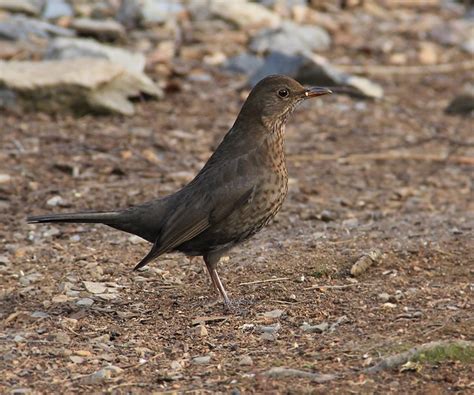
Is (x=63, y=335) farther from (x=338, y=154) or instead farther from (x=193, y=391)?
(x=338, y=154)

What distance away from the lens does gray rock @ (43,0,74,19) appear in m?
13.3

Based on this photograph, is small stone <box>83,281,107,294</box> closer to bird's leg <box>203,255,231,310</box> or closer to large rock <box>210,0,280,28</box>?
bird's leg <box>203,255,231,310</box>

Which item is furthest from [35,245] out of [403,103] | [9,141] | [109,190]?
[403,103]

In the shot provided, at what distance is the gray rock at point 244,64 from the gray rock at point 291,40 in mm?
247

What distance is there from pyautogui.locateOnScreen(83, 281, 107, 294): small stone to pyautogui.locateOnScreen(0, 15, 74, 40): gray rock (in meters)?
6.40

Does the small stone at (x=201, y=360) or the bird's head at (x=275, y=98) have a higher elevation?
the bird's head at (x=275, y=98)

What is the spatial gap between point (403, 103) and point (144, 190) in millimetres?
4629

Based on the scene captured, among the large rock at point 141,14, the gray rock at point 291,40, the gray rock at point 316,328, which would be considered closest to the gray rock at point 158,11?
the large rock at point 141,14

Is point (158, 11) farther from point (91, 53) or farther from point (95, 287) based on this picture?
point (95, 287)

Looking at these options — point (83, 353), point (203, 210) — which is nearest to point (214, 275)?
point (203, 210)

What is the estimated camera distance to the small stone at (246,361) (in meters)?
4.96

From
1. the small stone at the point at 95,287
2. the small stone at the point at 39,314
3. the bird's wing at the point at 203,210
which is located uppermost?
the bird's wing at the point at 203,210

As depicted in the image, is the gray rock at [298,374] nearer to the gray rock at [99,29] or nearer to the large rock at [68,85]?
the large rock at [68,85]

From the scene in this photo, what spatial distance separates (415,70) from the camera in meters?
13.5
